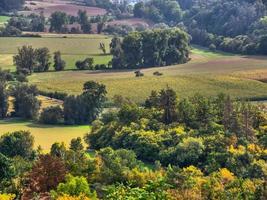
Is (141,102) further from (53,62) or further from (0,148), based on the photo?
(53,62)

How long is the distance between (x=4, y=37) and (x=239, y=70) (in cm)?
4697

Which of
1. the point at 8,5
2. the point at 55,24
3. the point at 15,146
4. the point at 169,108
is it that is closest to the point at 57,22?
the point at 55,24

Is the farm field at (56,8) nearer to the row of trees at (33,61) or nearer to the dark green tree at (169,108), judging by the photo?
the row of trees at (33,61)

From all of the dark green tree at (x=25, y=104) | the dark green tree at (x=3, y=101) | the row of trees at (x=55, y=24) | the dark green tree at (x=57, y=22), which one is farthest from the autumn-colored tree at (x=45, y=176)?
the dark green tree at (x=57, y=22)

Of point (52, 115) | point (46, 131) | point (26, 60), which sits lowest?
point (46, 131)

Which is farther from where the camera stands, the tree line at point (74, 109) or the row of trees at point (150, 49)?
the row of trees at point (150, 49)

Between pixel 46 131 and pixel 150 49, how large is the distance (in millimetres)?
44158

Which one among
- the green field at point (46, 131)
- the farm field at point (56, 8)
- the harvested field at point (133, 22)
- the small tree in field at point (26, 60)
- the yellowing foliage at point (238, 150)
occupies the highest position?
the farm field at point (56, 8)

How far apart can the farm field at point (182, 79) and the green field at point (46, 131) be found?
12.5m

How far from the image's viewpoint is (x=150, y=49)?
327ft

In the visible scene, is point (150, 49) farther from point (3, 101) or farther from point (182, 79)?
point (3, 101)

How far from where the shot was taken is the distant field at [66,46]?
10166 centimetres

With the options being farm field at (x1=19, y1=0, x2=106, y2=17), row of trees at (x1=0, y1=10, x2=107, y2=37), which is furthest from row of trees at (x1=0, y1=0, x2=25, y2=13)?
row of trees at (x1=0, y1=10, x2=107, y2=37)

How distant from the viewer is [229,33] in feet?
413
